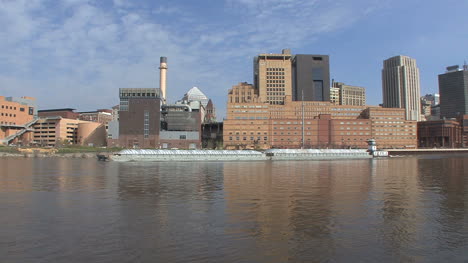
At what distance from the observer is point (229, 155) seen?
360 ft

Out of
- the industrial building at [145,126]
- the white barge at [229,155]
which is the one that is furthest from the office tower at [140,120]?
the white barge at [229,155]

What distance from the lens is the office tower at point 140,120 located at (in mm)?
187250

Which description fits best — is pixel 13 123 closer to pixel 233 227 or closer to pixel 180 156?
pixel 180 156

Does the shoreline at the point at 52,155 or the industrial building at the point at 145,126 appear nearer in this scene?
the shoreline at the point at 52,155

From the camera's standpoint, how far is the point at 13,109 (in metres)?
191

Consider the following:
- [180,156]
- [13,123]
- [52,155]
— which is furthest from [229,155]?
[13,123]

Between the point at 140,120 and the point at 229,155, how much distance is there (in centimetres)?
9351

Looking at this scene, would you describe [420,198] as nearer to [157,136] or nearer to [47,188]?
[47,188]

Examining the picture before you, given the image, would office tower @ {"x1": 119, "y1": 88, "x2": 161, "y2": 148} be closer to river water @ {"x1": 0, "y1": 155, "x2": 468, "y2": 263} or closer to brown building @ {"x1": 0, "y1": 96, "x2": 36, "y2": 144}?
brown building @ {"x1": 0, "y1": 96, "x2": 36, "y2": 144}

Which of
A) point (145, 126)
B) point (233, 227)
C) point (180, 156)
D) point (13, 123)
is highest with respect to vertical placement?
point (13, 123)

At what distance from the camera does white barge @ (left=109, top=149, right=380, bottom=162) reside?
330ft

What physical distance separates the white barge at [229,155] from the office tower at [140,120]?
84762 mm

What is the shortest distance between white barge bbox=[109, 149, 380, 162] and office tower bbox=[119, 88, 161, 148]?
84.8 metres

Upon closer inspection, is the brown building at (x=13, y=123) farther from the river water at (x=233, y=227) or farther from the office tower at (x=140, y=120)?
the river water at (x=233, y=227)
